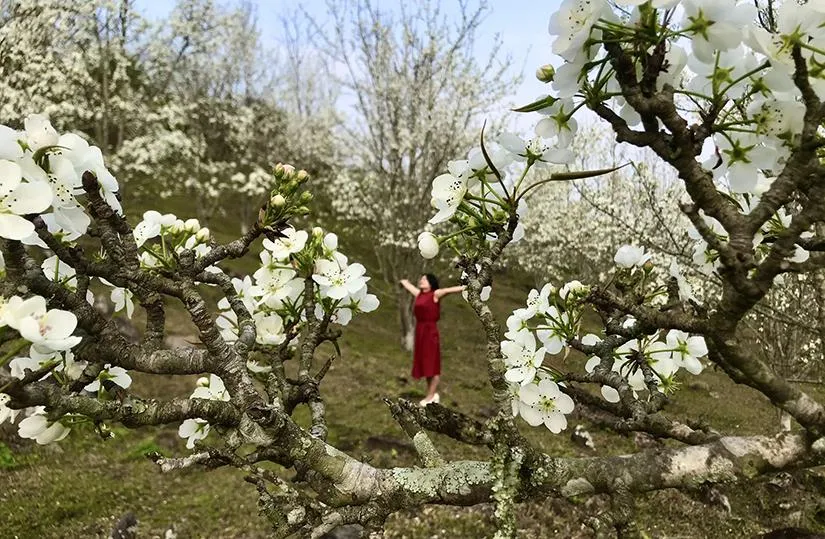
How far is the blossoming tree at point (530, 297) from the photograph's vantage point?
4.12 ft

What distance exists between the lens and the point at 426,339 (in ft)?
33.3

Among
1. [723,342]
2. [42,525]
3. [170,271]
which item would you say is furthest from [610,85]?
[42,525]

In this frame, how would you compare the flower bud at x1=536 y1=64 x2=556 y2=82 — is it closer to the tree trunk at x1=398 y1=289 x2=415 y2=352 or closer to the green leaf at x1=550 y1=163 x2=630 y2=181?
the green leaf at x1=550 y1=163 x2=630 y2=181

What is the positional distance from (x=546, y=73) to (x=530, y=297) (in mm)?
1019

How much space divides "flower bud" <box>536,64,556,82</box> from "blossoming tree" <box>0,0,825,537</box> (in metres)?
0.06

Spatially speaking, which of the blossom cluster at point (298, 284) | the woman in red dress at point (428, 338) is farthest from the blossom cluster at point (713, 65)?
the woman in red dress at point (428, 338)

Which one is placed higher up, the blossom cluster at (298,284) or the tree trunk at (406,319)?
the tree trunk at (406,319)

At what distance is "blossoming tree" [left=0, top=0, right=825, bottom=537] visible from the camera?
4.12ft

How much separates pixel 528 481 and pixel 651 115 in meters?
1.10

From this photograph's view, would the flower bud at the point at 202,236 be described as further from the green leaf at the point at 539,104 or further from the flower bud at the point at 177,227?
the green leaf at the point at 539,104

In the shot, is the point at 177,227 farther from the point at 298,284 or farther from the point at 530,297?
the point at 530,297

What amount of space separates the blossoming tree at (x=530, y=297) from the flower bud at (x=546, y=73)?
0.06 meters

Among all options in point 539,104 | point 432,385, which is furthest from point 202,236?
point 432,385

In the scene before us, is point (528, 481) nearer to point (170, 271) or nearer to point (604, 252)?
point (170, 271)
